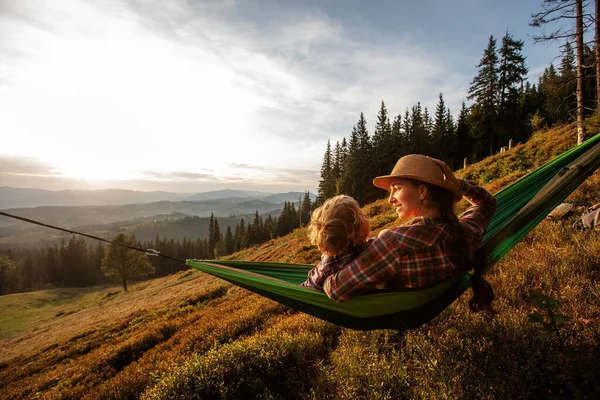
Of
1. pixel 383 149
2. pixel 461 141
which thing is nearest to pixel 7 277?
pixel 383 149

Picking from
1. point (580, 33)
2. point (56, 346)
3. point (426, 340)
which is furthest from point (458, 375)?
point (56, 346)

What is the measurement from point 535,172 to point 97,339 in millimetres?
15926

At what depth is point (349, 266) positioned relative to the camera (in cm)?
197

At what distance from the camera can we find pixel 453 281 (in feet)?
6.91

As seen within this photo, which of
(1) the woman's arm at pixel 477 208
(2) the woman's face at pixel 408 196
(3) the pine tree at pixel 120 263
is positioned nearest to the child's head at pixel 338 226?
(2) the woman's face at pixel 408 196

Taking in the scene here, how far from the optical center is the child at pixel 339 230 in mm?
2113

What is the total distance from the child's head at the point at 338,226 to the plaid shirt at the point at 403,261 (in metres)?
0.18

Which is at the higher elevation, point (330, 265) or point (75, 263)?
point (330, 265)

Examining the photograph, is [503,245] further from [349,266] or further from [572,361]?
[349,266]

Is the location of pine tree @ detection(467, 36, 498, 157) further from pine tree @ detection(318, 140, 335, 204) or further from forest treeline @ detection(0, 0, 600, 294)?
pine tree @ detection(318, 140, 335, 204)

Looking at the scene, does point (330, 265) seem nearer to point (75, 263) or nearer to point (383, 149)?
point (383, 149)

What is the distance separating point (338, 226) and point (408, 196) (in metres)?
0.56

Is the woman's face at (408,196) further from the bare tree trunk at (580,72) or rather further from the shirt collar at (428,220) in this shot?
the bare tree trunk at (580,72)

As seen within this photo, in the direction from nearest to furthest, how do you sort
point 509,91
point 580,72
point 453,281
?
1. point 453,281
2. point 580,72
3. point 509,91
